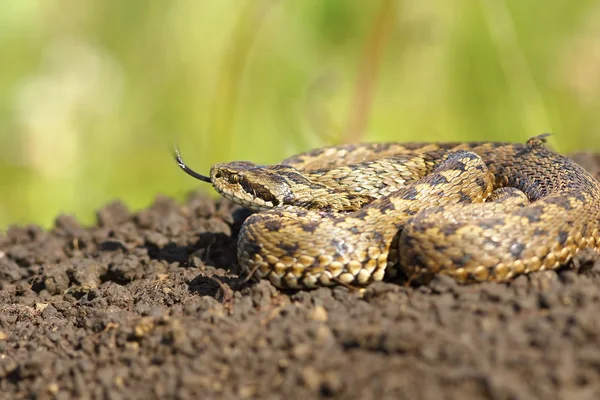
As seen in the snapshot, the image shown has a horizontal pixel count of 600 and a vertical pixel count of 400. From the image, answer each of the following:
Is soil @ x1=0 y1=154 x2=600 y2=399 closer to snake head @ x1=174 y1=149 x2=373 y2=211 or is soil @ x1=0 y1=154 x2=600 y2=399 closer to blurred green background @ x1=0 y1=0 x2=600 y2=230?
snake head @ x1=174 y1=149 x2=373 y2=211

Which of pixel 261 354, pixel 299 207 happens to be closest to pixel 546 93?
pixel 299 207

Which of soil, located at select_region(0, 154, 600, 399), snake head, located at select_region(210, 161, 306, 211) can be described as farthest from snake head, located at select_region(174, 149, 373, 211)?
soil, located at select_region(0, 154, 600, 399)

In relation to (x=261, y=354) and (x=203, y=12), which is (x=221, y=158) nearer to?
(x=203, y=12)

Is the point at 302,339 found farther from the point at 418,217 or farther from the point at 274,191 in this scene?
the point at 274,191

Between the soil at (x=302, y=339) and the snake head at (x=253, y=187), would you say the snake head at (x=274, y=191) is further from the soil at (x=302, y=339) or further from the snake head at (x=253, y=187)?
the soil at (x=302, y=339)

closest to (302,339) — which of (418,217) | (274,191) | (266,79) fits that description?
(418,217)

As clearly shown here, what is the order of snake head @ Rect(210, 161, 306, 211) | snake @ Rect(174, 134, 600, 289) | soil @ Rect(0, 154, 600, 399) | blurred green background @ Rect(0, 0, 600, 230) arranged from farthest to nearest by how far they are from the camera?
blurred green background @ Rect(0, 0, 600, 230), snake head @ Rect(210, 161, 306, 211), snake @ Rect(174, 134, 600, 289), soil @ Rect(0, 154, 600, 399)
